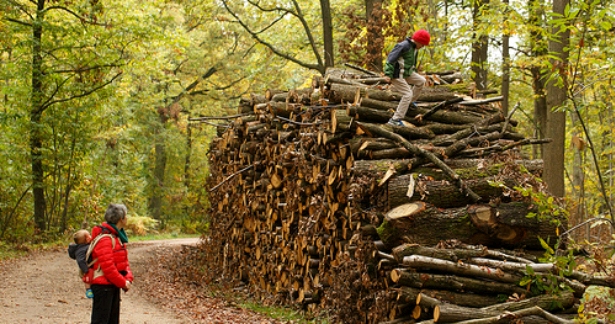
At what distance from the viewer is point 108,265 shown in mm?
5938

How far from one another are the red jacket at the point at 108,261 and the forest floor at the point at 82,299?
3142 mm

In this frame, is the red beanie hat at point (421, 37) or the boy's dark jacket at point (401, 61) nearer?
the boy's dark jacket at point (401, 61)

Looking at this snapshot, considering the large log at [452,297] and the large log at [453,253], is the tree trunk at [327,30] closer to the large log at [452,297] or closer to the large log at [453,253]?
the large log at [453,253]

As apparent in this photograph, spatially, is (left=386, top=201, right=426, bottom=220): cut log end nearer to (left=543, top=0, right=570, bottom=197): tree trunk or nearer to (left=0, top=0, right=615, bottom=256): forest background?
(left=543, top=0, right=570, bottom=197): tree trunk

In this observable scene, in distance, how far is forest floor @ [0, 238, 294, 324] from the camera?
30.4 feet

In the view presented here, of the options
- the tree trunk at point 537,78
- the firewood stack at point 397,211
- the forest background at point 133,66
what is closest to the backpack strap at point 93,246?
the firewood stack at point 397,211

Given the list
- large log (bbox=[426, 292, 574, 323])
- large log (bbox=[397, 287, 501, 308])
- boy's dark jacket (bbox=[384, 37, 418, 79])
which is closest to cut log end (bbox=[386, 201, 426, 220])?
large log (bbox=[397, 287, 501, 308])

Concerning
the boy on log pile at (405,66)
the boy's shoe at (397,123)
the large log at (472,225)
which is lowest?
the large log at (472,225)

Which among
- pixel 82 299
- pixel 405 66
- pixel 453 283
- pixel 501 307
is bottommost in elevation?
pixel 82 299

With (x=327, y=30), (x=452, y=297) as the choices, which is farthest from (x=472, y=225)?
(x=327, y=30)

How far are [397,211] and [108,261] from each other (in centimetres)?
320

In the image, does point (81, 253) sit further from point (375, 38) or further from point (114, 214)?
point (375, 38)

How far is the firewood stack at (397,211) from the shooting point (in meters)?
6.17

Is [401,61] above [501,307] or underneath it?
above
